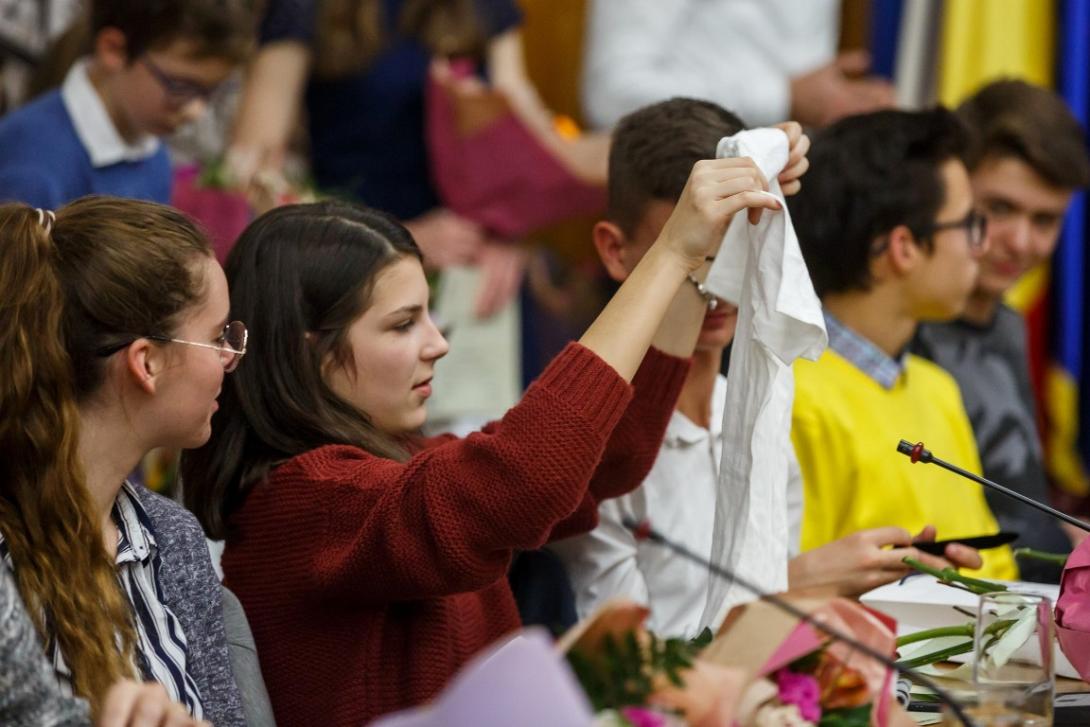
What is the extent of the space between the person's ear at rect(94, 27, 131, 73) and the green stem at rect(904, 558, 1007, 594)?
167 cm

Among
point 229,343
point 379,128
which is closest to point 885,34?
point 379,128

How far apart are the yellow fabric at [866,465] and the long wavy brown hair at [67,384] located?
106 centimetres

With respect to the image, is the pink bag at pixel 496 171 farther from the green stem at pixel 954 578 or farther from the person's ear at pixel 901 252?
the green stem at pixel 954 578

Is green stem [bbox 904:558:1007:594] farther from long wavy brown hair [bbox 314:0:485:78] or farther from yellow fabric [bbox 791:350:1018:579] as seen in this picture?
long wavy brown hair [bbox 314:0:485:78]

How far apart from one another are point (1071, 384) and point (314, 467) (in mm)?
3010

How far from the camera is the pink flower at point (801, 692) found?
3.85 ft

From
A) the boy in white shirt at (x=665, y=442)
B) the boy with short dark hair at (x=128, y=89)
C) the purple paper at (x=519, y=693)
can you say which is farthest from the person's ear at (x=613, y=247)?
the purple paper at (x=519, y=693)

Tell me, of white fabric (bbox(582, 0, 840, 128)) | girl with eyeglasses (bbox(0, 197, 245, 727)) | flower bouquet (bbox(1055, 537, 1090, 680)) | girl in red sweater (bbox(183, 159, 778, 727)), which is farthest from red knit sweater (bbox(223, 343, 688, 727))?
white fabric (bbox(582, 0, 840, 128))

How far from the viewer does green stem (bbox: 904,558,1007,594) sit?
157 cm

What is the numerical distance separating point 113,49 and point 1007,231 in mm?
1668

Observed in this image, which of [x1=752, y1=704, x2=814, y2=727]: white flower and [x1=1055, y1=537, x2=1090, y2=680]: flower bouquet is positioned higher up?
[x1=752, y1=704, x2=814, y2=727]: white flower

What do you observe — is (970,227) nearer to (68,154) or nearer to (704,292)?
(704,292)

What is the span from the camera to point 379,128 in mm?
3502

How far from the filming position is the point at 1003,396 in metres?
3.00
